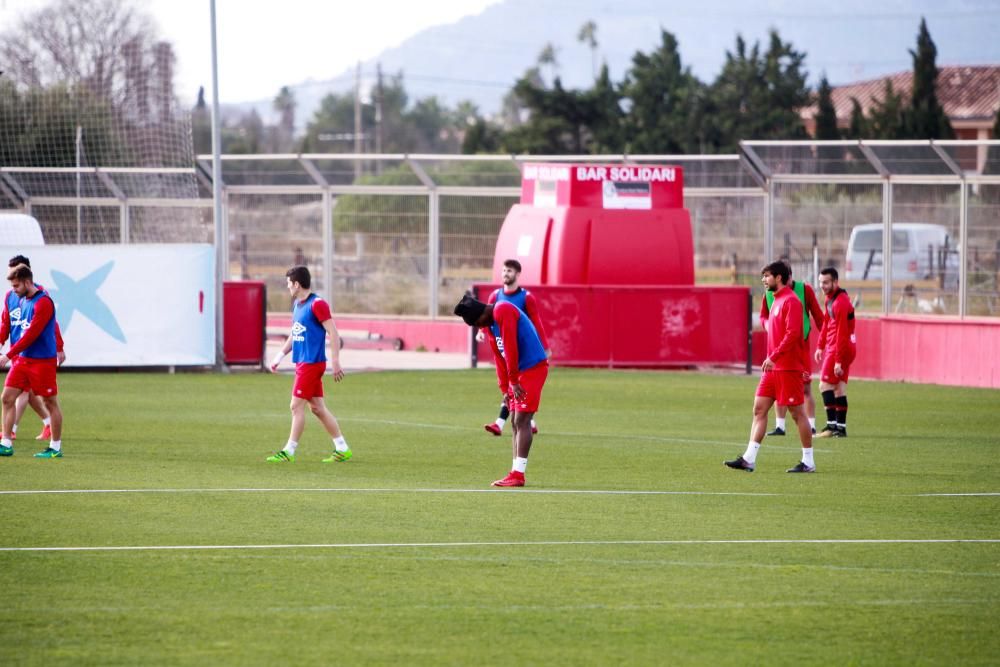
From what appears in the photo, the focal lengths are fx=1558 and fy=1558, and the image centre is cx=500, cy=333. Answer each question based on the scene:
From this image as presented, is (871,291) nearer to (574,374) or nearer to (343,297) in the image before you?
(574,374)

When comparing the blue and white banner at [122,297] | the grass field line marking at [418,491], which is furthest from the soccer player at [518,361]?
the blue and white banner at [122,297]

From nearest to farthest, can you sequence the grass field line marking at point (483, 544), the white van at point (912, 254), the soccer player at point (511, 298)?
the grass field line marking at point (483, 544)
the soccer player at point (511, 298)
the white van at point (912, 254)

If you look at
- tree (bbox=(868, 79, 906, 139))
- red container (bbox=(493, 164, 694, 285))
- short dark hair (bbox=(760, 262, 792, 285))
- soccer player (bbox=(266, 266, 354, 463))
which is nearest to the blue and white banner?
red container (bbox=(493, 164, 694, 285))

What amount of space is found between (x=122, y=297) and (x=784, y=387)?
13443 millimetres

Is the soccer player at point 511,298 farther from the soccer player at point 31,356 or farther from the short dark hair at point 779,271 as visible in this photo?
the soccer player at point 31,356

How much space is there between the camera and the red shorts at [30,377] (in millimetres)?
14570

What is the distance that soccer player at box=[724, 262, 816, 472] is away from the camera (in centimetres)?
1362

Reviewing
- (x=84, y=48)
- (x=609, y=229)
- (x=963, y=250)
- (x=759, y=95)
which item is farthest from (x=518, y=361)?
(x=759, y=95)

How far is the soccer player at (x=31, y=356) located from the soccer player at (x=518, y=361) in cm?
437

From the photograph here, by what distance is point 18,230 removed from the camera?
90.5ft

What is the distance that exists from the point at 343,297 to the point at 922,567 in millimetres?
24074

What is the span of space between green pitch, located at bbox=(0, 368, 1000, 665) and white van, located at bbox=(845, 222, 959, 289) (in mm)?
9831

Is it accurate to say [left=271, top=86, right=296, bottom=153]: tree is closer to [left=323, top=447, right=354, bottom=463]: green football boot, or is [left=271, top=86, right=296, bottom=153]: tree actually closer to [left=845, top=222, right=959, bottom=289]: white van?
[left=845, top=222, right=959, bottom=289]: white van

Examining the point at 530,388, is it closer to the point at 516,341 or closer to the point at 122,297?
the point at 516,341
